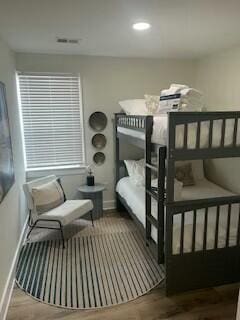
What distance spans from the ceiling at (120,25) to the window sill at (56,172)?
1.71 metres

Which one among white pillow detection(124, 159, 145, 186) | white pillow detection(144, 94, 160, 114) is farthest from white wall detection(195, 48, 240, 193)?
white pillow detection(124, 159, 145, 186)

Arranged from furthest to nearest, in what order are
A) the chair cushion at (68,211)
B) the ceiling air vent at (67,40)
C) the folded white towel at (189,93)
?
the chair cushion at (68,211)
the ceiling air vent at (67,40)
the folded white towel at (189,93)

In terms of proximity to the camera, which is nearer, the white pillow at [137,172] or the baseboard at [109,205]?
the white pillow at [137,172]

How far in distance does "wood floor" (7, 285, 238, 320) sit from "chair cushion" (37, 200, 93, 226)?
98 cm

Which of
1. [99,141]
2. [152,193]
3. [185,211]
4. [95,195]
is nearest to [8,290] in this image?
[152,193]

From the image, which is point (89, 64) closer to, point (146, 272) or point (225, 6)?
point (225, 6)

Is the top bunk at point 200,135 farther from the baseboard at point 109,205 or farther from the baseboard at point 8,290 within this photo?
the baseboard at point 109,205

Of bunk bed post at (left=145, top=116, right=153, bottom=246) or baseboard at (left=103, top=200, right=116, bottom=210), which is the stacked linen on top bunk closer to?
bunk bed post at (left=145, top=116, right=153, bottom=246)

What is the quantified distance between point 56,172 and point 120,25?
2.38 meters

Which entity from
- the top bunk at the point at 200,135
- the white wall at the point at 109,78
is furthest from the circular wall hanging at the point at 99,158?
the top bunk at the point at 200,135

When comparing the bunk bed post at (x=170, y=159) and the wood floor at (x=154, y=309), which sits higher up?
the bunk bed post at (x=170, y=159)

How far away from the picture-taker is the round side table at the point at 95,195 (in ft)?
12.4

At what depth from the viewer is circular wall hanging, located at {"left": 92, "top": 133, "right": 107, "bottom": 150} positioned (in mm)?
3973

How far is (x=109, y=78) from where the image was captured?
3.84 metres
